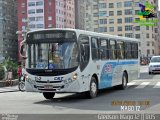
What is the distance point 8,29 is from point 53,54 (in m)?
138

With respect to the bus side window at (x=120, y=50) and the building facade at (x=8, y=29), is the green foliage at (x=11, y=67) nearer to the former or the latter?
the bus side window at (x=120, y=50)

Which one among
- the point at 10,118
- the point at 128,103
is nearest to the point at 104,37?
the point at 128,103

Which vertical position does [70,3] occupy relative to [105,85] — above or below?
above

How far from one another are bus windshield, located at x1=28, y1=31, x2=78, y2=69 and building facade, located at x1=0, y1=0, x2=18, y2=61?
421 ft

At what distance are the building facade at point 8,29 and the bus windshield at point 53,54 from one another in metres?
128

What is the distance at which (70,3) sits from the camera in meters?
157

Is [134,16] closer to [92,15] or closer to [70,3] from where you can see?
[92,15]

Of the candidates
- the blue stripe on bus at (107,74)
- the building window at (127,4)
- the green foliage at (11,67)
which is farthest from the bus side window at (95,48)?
the building window at (127,4)

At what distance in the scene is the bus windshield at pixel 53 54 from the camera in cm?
1692

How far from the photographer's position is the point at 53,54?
1705cm

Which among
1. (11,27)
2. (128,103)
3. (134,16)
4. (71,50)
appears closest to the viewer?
(128,103)

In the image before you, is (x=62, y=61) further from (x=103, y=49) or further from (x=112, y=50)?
(x=112, y=50)

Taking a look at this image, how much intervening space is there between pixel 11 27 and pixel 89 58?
458ft

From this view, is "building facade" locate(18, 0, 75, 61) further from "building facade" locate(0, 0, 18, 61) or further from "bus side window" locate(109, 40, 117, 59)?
"bus side window" locate(109, 40, 117, 59)
